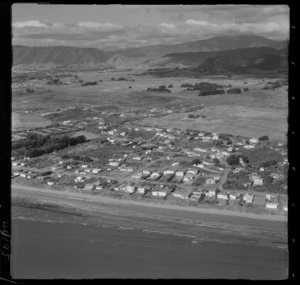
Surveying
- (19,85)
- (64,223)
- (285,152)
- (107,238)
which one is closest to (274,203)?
(285,152)

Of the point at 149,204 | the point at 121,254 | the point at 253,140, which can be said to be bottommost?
the point at 121,254

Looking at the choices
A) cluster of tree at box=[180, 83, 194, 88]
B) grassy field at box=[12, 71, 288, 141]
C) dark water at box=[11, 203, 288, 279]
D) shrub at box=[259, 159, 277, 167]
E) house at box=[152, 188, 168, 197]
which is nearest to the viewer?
dark water at box=[11, 203, 288, 279]

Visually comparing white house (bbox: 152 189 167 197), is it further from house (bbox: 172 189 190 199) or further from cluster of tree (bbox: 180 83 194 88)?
cluster of tree (bbox: 180 83 194 88)

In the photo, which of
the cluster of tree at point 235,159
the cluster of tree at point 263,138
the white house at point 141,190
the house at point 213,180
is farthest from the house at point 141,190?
the cluster of tree at point 263,138

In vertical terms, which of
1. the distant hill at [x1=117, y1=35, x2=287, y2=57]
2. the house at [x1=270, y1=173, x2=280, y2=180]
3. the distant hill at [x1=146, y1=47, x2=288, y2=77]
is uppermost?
the distant hill at [x1=117, y1=35, x2=287, y2=57]

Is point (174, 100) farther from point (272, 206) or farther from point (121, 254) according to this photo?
point (121, 254)

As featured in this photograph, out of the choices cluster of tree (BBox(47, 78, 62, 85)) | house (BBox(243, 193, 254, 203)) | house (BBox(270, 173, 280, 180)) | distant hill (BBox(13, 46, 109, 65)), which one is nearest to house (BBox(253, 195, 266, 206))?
house (BBox(243, 193, 254, 203))

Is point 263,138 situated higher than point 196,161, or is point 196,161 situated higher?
point 263,138

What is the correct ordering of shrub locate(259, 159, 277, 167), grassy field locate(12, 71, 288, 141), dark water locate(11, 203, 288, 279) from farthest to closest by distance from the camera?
grassy field locate(12, 71, 288, 141)
shrub locate(259, 159, 277, 167)
dark water locate(11, 203, 288, 279)

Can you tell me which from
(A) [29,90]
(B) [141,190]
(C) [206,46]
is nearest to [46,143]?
(A) [29,90]
